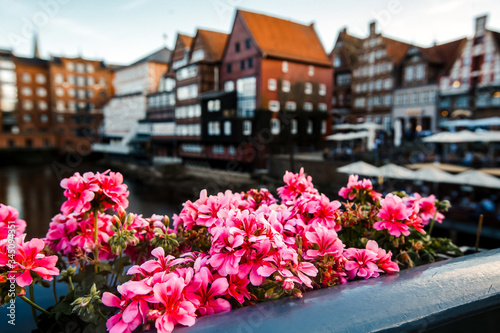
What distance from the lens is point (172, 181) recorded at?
41.2 feet

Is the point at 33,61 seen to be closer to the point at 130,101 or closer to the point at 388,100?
the point at 130,101

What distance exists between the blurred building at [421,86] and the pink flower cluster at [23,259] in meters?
13.9

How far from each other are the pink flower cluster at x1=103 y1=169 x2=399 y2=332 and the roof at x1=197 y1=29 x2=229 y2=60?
39.1 ft

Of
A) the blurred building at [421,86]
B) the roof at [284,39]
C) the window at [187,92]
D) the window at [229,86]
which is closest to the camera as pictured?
the roof at [284,39]

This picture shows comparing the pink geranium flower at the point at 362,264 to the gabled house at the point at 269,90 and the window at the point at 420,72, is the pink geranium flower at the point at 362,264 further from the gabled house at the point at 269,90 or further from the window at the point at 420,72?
the window at the point at 420,72

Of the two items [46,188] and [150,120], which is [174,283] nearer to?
[46,188]

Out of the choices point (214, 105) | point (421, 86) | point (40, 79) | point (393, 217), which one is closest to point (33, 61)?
point (40, 79)

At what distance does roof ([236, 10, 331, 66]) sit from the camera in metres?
10.5

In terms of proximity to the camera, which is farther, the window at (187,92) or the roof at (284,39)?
the window at (187,92)

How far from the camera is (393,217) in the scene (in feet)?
2.07

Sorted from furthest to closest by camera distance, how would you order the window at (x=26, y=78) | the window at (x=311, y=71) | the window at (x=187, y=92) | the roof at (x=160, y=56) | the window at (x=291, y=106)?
the window at (x=26, y=78)
the roof at (x=160, y=56)
the window at (x=187, y=92)
the window at (x=311, y=71)
the window at (x=291, y=106)

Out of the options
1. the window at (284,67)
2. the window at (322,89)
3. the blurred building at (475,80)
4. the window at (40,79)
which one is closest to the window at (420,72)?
the blurred building at (475,80)

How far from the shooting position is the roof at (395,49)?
14266 mm

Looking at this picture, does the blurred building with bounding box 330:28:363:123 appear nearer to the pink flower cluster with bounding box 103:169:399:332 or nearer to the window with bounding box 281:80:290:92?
the window with bounding box 281:80:290:92
